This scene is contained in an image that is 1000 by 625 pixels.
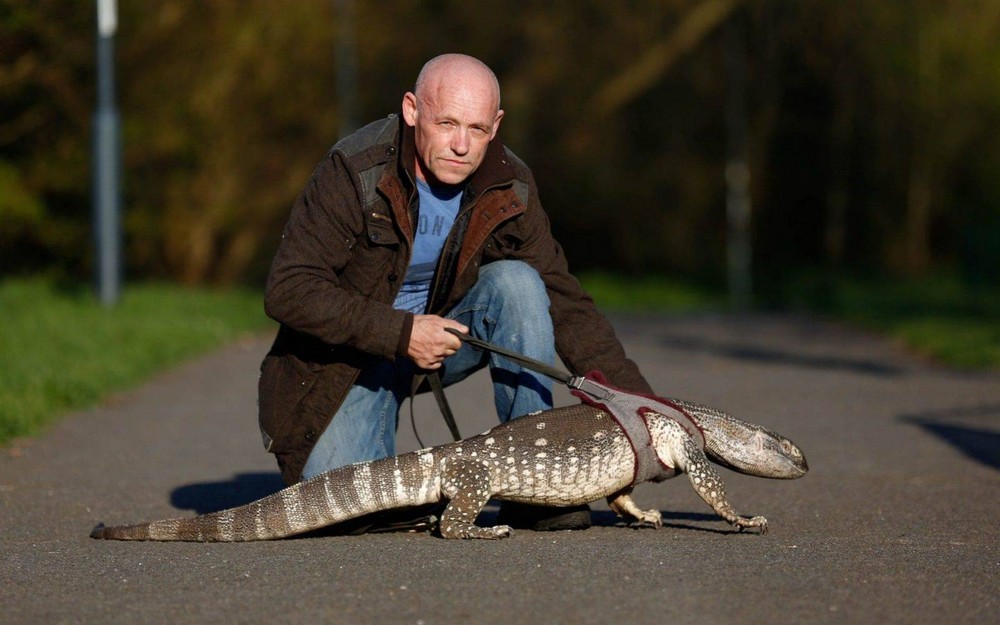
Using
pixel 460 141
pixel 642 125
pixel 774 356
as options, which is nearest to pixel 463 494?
pixel 460 141

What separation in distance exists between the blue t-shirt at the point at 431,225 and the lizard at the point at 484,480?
760 millimetres

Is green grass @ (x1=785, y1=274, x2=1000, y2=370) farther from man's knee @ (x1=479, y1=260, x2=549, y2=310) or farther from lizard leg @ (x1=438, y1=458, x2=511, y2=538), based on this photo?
lizard leg @ (x1=438, y1=458, x2=511, y2=538)

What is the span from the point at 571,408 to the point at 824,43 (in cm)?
2730

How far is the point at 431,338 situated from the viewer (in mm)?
6250

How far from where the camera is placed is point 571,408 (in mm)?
6500

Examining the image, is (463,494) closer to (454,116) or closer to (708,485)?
(708,485)

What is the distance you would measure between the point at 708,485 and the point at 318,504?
5.07ft

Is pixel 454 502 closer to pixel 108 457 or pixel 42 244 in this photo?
pixel 108 457

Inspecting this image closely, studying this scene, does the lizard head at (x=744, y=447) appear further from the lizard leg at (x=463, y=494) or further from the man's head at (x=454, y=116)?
the man's head at (x=454, y=116)

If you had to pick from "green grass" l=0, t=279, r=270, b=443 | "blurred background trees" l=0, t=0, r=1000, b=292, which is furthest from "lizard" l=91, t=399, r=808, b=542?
"blurred background trees" l=0, t=0, r=1000, b=292

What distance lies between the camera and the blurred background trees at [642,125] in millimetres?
27797

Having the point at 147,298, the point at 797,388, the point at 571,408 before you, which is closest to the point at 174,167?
the point at 147,298

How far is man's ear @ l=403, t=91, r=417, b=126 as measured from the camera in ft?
21.4

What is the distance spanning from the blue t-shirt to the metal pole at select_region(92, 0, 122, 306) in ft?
47.1
